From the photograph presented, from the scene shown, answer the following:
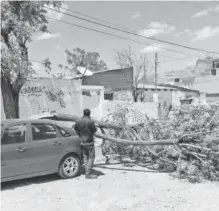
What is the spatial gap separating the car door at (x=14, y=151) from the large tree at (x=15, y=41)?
4261mm

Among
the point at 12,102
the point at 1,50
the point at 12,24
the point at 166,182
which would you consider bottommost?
Result: the point at 166,182

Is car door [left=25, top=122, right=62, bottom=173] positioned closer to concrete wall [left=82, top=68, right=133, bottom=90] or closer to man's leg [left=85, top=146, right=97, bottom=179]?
man's leg [left=85, top=146, right=97, bottom=179]

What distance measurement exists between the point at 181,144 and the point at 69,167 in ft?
9.99

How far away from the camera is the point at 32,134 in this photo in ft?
21.9

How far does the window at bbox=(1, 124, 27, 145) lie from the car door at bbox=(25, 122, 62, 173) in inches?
8.3

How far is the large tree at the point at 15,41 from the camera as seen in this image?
10.6 metres

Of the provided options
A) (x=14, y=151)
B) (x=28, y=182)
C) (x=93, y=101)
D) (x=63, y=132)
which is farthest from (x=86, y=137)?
(x=93, y=101)

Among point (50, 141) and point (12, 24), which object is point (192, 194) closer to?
point (50, 141)

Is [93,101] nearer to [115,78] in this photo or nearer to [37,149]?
[37,149]

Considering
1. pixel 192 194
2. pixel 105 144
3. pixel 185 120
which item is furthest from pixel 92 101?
pixel 192 194

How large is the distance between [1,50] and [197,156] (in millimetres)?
7434

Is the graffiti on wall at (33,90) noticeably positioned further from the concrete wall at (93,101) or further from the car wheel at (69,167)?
the car wheel at (69,167)

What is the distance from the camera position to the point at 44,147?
22.2 ft

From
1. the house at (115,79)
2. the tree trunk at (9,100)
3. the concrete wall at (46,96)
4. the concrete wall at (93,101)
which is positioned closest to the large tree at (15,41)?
the tree trunk at (9,100)
